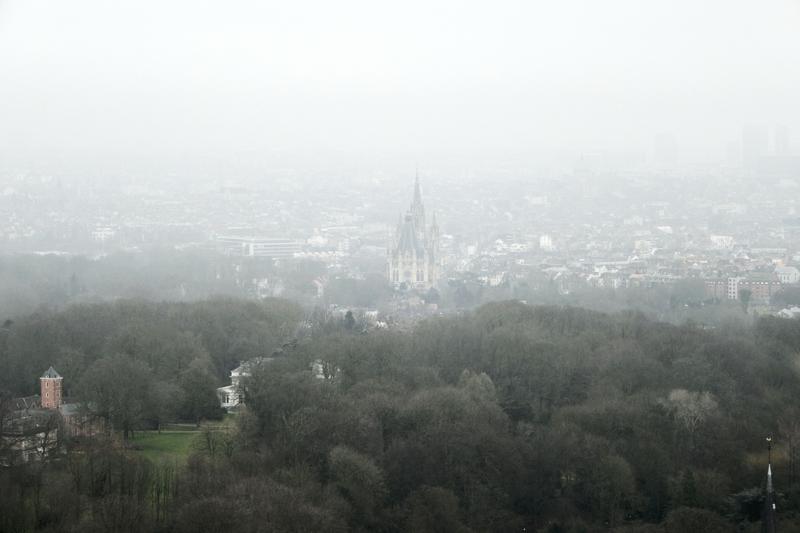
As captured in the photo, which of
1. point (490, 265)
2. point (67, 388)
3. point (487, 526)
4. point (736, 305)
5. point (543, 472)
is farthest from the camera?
point (490, 265)

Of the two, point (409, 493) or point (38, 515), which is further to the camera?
point (409, 493)

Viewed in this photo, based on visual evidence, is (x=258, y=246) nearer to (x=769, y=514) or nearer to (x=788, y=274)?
(x=788, y=274)

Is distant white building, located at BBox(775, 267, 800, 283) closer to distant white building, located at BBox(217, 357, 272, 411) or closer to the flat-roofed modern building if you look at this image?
the flat-roofed modern building

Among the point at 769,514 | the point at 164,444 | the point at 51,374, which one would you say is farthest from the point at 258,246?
the point at 769,514

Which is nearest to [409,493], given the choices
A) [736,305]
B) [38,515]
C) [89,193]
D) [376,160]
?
[38,515]

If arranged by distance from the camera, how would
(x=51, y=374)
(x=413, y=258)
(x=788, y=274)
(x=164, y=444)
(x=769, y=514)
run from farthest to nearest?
1. (x=413, y=258)
2. (x=788, y=274)
3. (x=51, y=374)
4. (x=164, y=444)
5. (x=769, y=514)

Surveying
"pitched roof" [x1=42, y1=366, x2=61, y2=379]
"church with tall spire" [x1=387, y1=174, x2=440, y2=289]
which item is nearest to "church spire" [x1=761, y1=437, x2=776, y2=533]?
"pitched roof" [x1=42, y1=366, x2=61, y2=379]

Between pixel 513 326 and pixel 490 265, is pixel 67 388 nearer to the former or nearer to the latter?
pixel 513 326
